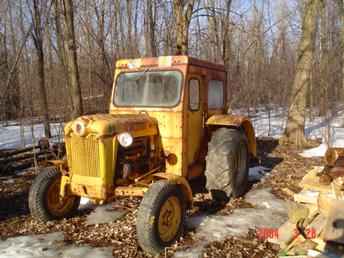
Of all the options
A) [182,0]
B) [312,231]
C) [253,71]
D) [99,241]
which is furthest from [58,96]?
[312,231]

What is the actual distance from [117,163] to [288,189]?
10.6ft

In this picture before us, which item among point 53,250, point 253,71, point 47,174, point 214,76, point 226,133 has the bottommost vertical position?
point 53,250

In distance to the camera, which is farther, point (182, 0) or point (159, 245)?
point (182, 0)

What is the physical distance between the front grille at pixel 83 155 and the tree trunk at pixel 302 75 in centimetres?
732

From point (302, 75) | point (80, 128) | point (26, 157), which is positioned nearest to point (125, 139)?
point (80, 128)

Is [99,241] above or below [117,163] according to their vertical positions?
below

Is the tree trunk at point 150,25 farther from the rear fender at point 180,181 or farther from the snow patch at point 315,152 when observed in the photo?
the rear fender at point 180,181

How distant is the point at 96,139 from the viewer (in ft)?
14.8

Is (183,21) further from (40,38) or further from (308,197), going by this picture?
(308,197)

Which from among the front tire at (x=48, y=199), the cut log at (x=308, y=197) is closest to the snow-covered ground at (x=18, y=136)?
the front tire at (x=48, y=199)

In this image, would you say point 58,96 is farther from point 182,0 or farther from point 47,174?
point 47,174

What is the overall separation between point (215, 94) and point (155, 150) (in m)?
1.67

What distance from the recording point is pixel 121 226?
4961mm

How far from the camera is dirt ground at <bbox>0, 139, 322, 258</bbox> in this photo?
168 inches
